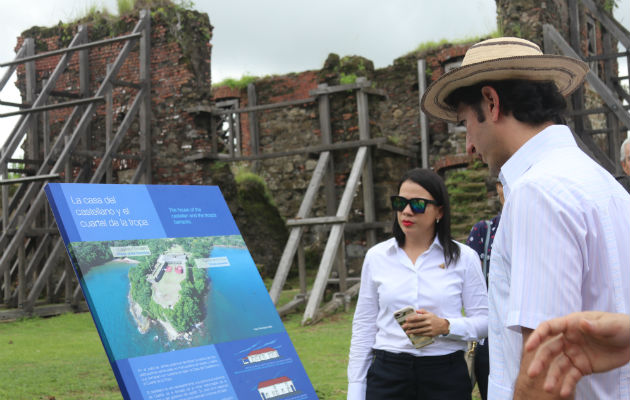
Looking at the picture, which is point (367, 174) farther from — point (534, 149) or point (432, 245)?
point (534, 149)

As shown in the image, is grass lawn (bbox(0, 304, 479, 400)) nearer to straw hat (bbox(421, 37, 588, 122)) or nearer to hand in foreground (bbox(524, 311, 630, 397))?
straw hat (bbox(421, 37, 588, 122))

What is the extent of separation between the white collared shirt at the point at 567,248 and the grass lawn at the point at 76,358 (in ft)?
14.0

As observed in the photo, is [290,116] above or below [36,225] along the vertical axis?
above

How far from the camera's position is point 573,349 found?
1.23 metres

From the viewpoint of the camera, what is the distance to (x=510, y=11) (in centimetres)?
1205

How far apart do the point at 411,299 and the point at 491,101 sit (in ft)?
4.84

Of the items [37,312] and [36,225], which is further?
[36,225]

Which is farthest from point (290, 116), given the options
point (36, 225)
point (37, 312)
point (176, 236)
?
point (176, 236)

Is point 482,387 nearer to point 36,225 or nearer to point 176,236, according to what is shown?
point 176,236

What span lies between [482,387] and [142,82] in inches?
432

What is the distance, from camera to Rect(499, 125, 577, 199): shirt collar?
1.62 m

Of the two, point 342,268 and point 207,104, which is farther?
point 207,104

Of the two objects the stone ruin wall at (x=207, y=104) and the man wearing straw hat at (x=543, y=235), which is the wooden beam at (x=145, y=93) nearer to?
the stone ruin wall at (x=207, y=104)

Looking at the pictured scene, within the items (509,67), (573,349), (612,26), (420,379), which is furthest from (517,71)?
(612,26)
